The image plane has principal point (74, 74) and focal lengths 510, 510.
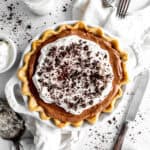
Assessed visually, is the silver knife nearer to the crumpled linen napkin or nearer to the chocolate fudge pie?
the crumpled linen napkin

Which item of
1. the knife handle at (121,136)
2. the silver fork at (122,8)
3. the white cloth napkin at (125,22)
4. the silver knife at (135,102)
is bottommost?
the knife handle at (121,136)

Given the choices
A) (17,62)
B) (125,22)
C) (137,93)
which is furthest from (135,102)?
(17,62)

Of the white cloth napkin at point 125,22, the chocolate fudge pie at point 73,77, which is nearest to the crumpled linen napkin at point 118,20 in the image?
the white cloth napkin at point 125,22

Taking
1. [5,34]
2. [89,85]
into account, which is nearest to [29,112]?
[89,85]

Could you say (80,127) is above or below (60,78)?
below

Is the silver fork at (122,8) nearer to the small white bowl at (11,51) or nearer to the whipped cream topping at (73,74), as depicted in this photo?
the whipped cream topping at (73,74)

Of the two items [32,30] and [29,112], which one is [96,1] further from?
[29,112]

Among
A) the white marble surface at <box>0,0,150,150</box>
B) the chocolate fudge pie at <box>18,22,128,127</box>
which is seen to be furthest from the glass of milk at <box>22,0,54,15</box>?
the chocolate fudge pie at <box>18,22,128,127</box>
